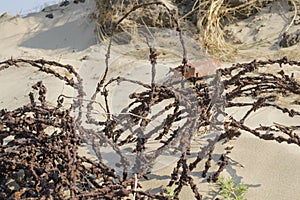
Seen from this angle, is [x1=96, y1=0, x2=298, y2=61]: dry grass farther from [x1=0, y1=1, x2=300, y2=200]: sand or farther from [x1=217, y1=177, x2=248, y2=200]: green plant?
[x1=217, y1=177, x2=248, y2=200]: green plant

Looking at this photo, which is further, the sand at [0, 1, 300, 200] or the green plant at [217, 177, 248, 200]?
the sand at [0, 1, 300, 200]

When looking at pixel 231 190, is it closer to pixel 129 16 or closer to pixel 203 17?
pixel 203 17

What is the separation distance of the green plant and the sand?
2.5 inches

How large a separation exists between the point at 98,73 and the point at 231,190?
1.40 meters

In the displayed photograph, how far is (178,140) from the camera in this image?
238cm

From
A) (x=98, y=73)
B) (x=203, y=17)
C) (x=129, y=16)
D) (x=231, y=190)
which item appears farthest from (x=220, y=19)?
(x=231, y=190)

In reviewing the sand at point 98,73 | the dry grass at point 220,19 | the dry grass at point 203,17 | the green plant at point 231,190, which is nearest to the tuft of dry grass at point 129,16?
the dry grass at point 203,17

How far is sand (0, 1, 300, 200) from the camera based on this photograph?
241 centimetres

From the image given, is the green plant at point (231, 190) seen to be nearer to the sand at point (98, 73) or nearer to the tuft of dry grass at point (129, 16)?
the sand at point (98, 73)

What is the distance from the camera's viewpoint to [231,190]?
2.24 m

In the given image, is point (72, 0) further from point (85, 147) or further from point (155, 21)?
point (85, 147)

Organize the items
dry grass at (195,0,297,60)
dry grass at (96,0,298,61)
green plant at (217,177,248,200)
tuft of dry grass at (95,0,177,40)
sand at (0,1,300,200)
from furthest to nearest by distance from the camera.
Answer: tuft of dry grass at (95,0,177,40) → dry grass at (96,0,298,61) → dry grass at (195,0,297,60) → sand at (0,1,300,200) → green plant at (217,177,248,200)

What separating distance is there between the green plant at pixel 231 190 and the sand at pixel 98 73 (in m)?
0.06

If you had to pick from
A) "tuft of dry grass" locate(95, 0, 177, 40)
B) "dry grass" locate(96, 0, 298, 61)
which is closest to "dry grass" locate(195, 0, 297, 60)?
"dry grass" locate(96, 0, 298, 61)
